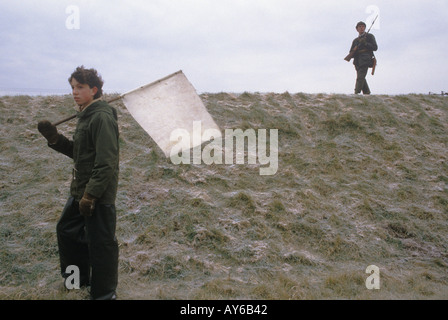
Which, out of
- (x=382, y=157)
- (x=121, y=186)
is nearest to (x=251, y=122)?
(x=382, y=157)

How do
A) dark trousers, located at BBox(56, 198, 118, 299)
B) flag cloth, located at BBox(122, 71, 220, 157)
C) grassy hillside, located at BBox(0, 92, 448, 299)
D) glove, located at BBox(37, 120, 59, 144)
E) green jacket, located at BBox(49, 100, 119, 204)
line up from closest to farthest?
green jacket, located at BBox(49, 100, 119, 204), dark trousers, located at BBox(56, 198, 118, 299), glove, located at BBox(37, 120, 59, 144), flag cloth, located at BBox(122, 71, 220, 157), grassy hillside, located at BBox(0, 92, 448, 299)

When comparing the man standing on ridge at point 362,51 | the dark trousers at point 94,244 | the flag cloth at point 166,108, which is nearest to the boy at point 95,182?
the dark trousers at point 94,244

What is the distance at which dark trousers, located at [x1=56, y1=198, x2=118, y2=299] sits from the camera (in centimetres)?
315

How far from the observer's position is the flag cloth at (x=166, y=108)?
11.9ft

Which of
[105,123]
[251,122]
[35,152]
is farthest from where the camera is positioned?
[251,122]

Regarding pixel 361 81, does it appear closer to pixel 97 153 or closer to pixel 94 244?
pixel 97 153

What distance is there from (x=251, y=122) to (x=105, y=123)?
4.85 meters

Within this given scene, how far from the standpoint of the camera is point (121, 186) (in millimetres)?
5660

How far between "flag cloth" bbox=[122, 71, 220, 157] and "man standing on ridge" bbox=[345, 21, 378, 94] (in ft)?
21.0

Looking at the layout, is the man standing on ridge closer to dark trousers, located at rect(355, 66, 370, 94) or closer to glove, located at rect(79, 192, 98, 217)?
dark trousers, located at rect(355, 66, 370, 94)

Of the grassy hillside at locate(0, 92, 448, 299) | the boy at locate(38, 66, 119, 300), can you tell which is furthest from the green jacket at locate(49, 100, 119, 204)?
the grassy hillside at locate(0, 92, 448, 299)
